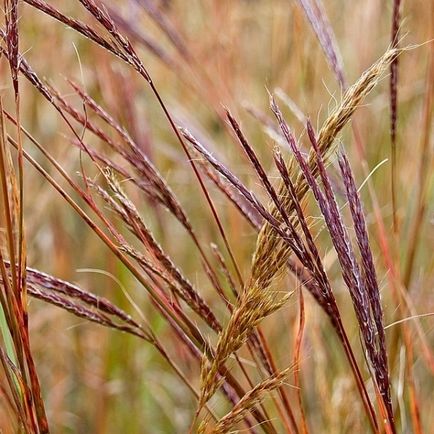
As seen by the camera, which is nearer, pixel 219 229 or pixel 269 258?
pixel 269 258

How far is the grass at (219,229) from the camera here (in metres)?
0.55

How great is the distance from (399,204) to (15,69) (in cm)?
119

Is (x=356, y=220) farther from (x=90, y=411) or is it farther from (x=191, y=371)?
(x=90, y=411)

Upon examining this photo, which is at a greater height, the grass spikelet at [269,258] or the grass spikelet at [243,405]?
the grass spikelet at [269,258]

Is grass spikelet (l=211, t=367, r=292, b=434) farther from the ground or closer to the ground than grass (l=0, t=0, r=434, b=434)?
closer to the ground

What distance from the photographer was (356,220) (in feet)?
1.84

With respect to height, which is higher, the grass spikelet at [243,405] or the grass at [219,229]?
the grass at [219,229]

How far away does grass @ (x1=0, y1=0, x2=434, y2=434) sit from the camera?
548 mm

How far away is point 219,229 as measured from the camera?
65 cm

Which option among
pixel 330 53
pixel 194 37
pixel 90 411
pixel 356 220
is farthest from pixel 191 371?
pixel 194 37

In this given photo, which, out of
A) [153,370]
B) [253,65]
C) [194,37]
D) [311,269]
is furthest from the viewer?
[253,65]

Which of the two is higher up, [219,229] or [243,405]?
[219,229]

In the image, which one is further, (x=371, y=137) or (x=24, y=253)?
(x=371, y=137)

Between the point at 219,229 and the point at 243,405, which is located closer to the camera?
the point at 243,405
